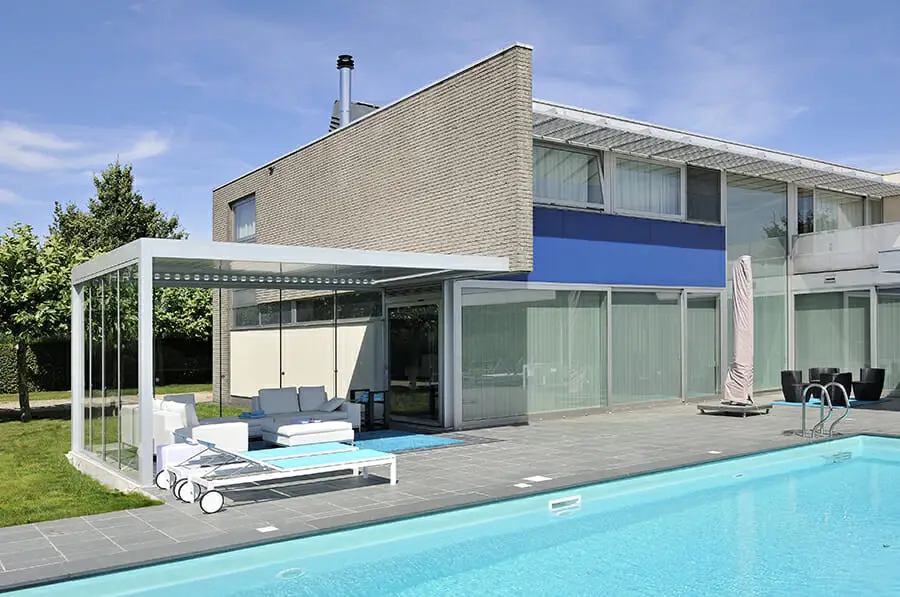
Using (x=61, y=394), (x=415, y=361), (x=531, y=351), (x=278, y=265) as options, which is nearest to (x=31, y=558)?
(x=278, y=265)

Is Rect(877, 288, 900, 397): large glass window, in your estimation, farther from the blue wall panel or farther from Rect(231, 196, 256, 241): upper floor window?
Rect(231, 196, 256, 241): upper floor window

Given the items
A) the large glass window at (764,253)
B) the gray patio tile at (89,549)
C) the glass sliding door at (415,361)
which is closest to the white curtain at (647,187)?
the large glass window at (764,253)

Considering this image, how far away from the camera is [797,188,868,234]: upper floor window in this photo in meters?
22.3

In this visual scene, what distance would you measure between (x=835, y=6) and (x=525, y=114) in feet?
26.1

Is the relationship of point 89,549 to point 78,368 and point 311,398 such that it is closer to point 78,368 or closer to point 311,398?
point 78,368

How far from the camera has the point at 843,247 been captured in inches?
832

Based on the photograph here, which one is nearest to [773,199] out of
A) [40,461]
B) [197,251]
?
[197,251]

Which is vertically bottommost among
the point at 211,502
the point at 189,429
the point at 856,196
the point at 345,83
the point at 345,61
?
the point at 211,502

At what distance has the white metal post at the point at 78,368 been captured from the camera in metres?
12.1

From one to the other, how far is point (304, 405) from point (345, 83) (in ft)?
37.8

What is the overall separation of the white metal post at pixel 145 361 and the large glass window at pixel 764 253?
15068mm

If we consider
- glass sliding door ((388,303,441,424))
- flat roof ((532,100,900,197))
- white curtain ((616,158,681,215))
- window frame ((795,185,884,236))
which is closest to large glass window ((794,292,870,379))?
window frame ((795,185,884,236))

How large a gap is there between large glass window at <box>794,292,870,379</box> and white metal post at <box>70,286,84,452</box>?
17.9 meters

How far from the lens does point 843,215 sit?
77.1ft
